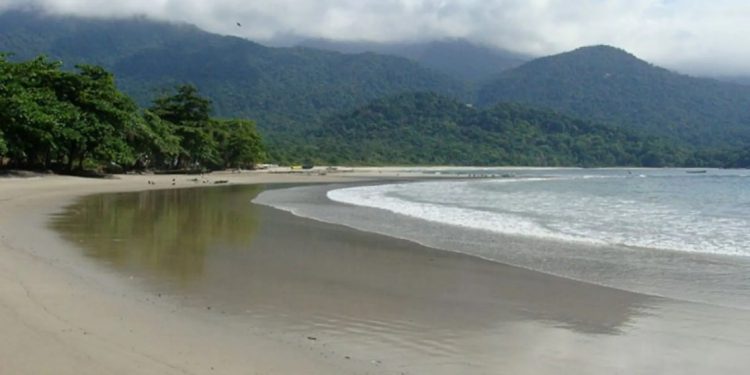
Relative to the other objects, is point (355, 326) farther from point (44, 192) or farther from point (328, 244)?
point (44, 192)

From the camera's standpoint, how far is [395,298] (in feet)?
32.1

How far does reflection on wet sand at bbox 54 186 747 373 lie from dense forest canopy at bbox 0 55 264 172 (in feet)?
86.8

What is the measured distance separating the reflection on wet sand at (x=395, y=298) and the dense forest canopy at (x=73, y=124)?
86.8ft

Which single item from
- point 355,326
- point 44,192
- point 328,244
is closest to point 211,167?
point 44,192

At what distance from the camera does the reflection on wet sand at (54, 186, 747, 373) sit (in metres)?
7.00

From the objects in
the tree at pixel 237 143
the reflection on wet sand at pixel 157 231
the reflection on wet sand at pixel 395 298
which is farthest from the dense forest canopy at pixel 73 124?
the reflection on wet sand at pixel 395 298

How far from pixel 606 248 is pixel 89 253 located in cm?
1160

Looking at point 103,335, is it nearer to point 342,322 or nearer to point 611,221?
point 342,322

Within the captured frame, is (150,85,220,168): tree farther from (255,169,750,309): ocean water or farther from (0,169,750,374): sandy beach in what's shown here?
(0,169,750,374): sandy beach

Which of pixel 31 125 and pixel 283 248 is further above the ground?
pixel 31 125

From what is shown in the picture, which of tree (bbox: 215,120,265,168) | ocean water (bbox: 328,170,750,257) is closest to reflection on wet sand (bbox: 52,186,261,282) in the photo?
ocean water (bbox: 328,170,750,257)

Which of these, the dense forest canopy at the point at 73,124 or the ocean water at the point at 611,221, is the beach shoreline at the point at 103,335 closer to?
the ocean water at the point at 611,221

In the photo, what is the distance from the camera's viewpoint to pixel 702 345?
295 inches

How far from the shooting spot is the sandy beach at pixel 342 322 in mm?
6309
